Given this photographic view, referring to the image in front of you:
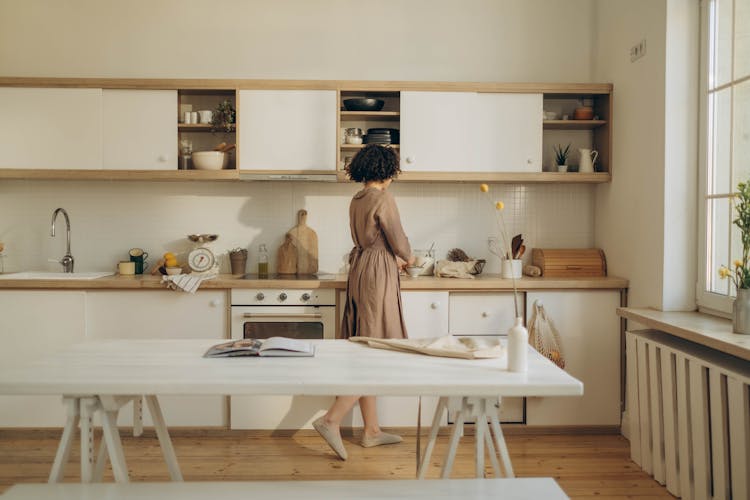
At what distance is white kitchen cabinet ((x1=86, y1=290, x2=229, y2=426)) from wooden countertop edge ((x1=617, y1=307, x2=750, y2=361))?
2443mm

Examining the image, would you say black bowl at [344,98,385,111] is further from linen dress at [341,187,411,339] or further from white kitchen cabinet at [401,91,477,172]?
linen dress at [341,187,411,339]

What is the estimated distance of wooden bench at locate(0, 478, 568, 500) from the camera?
1992 millimetres

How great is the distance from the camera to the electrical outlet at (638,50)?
3.83 metres

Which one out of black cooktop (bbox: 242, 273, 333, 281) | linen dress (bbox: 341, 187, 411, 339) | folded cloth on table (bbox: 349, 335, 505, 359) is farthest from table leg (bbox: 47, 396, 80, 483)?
black cooktop (bbox: 242, 273, 333, 281)

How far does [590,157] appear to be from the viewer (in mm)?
4402

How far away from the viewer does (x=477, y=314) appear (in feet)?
13.4

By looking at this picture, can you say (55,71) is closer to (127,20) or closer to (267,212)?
(127,20)

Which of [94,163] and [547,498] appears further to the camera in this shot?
[94,163]

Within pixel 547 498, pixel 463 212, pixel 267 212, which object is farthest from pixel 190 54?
pixel 547 498

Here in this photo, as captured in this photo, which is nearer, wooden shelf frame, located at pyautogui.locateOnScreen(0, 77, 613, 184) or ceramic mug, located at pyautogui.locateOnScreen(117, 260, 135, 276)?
wooden shelf frame, located at pyautogui.locateOnScreen(0, 77, 613, 184)

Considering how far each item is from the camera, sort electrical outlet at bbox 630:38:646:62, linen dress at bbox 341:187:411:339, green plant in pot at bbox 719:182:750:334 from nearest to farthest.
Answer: green plant in pot at bbox 719:182:750:334, linen dress at bbox 341:187:411:339, electrical outlet at bbox 630:38:646:62

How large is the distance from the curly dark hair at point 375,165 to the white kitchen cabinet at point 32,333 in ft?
6.18

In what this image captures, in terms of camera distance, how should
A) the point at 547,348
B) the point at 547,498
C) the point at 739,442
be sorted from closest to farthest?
the point at 547,498, the point at 739,442, the point at 547,348

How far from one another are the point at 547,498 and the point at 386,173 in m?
2.11
